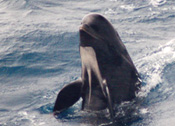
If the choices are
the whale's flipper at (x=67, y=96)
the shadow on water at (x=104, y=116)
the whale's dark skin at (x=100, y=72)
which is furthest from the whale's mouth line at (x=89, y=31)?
the shadow on water at (x=104, y=116)

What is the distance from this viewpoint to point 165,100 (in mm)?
9141

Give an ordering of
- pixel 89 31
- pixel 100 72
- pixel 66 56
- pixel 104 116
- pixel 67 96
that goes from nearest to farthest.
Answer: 1. pixel 89 31
2. pixel 104 116
3. pixel 100 72
4. pixel 67 96
5. pixel 66 56

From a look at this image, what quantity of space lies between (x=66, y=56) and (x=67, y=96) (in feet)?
14.7

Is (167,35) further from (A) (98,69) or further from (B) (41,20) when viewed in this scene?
(A) (98,69)

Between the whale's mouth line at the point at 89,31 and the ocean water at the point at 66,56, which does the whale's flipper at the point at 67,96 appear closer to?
the ocean water at the point at 66,56

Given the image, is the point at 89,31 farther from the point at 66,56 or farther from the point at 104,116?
the point at 66,56

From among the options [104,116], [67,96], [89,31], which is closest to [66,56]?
[67,96]

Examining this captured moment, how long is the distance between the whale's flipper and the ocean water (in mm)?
191

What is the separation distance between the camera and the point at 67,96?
9.28 m

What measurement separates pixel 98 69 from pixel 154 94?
1.79 m

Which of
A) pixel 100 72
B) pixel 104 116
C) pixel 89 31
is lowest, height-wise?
pixel 104 116

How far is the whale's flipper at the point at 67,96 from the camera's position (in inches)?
364

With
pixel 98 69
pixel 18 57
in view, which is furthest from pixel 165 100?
pixel 18 57

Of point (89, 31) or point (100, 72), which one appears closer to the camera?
point (89, 31)
